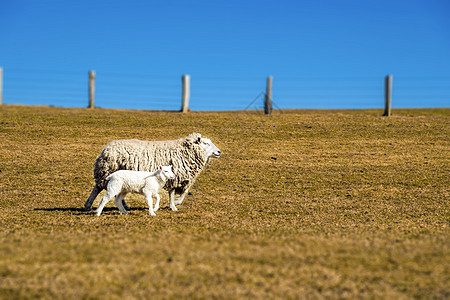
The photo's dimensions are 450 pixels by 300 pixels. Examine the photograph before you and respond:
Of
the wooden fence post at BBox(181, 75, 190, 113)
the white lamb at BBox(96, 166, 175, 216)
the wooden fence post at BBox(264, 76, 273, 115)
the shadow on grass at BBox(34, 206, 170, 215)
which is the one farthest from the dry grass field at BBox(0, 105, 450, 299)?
the wooden fence post at BBox(181, 75, 190, 113)

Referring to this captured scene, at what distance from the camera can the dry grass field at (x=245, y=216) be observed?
15.1 feet

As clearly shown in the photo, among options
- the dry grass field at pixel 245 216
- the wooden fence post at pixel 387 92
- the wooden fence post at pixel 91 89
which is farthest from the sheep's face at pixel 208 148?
the wooden fence post at pixel 91 89

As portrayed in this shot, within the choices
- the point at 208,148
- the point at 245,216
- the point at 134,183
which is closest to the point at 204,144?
the point at 208,148

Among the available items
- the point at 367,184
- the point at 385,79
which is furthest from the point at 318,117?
the point at 367,184

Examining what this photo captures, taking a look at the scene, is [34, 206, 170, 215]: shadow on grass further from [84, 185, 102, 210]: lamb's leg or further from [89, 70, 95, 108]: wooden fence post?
[89, 70, 95, 108]: wooden fence post

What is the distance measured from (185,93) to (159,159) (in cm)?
1728

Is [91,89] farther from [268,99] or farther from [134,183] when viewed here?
[134,183]

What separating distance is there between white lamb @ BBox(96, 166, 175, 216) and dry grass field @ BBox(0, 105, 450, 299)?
0.49 meters

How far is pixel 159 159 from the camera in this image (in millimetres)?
11031

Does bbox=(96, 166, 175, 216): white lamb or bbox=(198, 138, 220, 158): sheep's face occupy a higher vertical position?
bbox=(198, 138, 220, 158): sheep's face

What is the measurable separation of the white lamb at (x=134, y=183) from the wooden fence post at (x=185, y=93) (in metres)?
18.5

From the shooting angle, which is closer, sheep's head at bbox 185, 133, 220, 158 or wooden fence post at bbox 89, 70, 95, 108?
sheep's head at bbox 185, 133, 220, 158

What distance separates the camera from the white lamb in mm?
9273

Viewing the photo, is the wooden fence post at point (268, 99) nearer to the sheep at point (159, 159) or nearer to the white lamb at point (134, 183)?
the sheep at point (159, 159)
